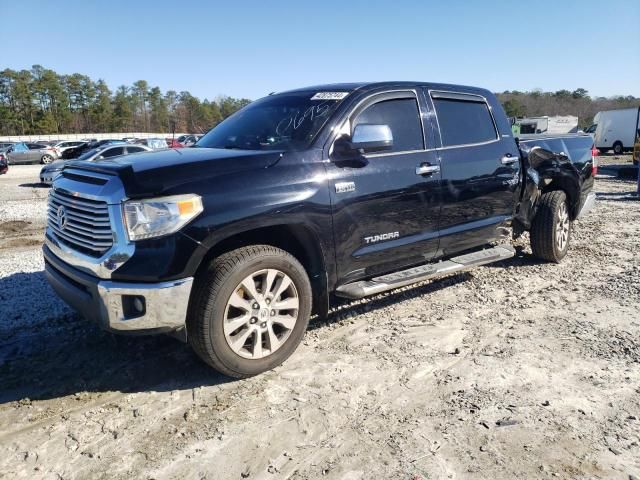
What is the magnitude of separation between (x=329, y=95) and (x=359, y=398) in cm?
241

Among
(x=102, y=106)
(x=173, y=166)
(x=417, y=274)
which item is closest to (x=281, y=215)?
(x=173, y=166)

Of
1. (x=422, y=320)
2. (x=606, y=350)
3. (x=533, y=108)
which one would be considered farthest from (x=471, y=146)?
(x=533, y=108)

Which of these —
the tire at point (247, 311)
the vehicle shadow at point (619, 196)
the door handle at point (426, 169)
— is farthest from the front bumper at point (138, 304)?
the vehicle shadow at point (619, 196)

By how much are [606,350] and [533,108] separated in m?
105

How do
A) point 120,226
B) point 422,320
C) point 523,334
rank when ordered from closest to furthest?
point 120,226 → point 523,334 → point 422,320

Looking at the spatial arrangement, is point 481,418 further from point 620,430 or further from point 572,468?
point 620,430

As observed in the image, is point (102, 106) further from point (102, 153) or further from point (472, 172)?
point (472, 172)

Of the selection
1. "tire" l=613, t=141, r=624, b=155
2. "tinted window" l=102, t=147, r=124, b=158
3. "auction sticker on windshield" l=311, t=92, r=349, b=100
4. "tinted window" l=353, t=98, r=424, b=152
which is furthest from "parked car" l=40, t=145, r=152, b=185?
"tire" l=613, t=141, r=624, b=155

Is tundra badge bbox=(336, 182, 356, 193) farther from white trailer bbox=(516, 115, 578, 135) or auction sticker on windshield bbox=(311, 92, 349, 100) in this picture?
white trailer bbox=(516, 115, 578, 135)

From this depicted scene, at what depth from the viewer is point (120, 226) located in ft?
9.34

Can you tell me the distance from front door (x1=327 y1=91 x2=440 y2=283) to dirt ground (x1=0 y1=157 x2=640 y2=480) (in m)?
0.63

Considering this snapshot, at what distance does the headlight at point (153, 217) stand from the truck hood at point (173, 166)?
0.23ft

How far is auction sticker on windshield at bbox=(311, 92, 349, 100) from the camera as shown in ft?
12.9

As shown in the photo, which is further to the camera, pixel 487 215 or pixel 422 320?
pixel 487 215
